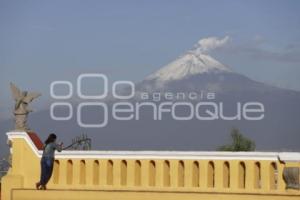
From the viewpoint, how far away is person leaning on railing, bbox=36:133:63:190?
44.1ft

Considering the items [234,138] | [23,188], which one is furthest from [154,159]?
[234,138]

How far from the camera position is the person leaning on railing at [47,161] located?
1345 centimetres

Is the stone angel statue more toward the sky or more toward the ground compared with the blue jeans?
more toward the sky

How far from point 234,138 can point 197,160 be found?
20.0 m

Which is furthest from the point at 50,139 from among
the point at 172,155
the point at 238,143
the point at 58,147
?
the point at 238,143

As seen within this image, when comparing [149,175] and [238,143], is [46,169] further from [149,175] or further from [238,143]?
[238,143]

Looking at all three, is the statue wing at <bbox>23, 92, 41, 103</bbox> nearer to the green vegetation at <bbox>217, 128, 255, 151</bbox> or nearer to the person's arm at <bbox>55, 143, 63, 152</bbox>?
the person's arm at <bbox>55, 143, 63, 152</bbox>

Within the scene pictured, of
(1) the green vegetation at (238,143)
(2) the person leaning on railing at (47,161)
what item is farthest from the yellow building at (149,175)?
(1) the green vegetation at (238,143)

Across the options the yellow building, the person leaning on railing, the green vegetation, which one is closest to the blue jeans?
the person leaning on railing

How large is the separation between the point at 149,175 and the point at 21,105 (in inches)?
105

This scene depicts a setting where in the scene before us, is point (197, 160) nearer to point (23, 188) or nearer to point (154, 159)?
point (154, 159)

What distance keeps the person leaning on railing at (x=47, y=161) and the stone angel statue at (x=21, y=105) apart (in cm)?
80

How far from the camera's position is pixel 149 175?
43.1 ft

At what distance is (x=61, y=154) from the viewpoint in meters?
13.7
